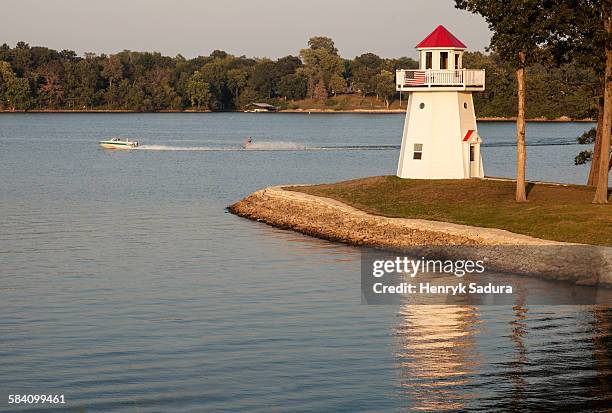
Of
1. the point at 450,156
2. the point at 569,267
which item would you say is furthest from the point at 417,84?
the point at 569,267

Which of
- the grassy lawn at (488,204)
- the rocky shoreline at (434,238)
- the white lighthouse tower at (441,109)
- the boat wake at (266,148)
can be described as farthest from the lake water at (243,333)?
the boat wake at (266,148)

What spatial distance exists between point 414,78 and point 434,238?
600 inches

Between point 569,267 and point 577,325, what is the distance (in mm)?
7610

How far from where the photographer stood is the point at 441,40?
5678 cm

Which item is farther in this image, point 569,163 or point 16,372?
point 569,163

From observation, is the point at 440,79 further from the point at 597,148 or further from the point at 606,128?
the point at 606,128

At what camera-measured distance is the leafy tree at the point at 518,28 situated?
4659cm

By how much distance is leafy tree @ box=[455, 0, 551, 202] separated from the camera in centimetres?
4659

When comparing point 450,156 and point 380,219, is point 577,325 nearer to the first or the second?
point 380,219

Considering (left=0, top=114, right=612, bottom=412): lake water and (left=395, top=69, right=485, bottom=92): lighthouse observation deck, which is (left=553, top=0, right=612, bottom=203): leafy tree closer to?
(left=395, top=69, right=485, bottom=92): lighthouse observation deck

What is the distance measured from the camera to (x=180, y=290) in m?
37.4

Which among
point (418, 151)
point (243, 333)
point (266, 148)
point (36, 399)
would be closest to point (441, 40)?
point (418, 151)

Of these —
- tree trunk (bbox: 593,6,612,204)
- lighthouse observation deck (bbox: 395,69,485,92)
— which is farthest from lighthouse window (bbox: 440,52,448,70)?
tree trunk (bbox: 593,6,612,204)

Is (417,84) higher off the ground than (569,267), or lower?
higher
